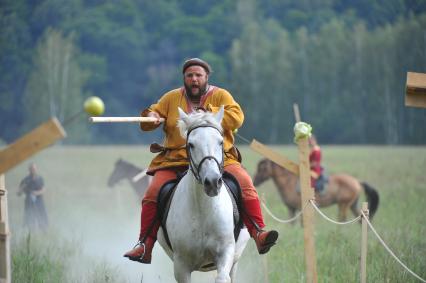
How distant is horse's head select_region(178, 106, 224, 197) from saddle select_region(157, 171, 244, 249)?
937 millimetres

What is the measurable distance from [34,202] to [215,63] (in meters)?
62.6

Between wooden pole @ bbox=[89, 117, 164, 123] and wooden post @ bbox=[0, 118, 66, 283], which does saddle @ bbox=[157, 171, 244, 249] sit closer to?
wooden pole @ bbox=[89, 117, 164, 123]

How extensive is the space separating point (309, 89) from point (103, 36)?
2385cm

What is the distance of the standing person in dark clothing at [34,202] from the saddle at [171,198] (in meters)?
8.65

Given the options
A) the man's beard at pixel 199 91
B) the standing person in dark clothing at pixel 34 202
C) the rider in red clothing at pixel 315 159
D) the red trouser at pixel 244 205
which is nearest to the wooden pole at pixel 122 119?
the man's beard at pixel 199 91

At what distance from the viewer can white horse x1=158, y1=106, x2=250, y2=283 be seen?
855 cm

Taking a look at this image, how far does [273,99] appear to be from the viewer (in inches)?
2783

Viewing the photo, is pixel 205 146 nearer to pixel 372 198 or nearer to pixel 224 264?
pixel 224 264

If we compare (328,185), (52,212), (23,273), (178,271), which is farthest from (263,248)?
(52,212)

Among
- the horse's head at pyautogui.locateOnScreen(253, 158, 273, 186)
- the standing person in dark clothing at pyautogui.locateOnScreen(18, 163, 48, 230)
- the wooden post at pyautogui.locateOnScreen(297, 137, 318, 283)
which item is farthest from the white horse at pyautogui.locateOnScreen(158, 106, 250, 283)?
the horse's head at pyautogui.locateOnScreen(253, 158, 273, 186)

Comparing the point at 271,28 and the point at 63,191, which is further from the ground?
the point at 271,28

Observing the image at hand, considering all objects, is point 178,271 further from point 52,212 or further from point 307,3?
point 307,3

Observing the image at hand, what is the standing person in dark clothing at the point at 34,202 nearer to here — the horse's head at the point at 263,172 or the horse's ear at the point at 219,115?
the horse's head at the point at 263,172

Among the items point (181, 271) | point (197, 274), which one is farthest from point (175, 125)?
point (197, 274)
